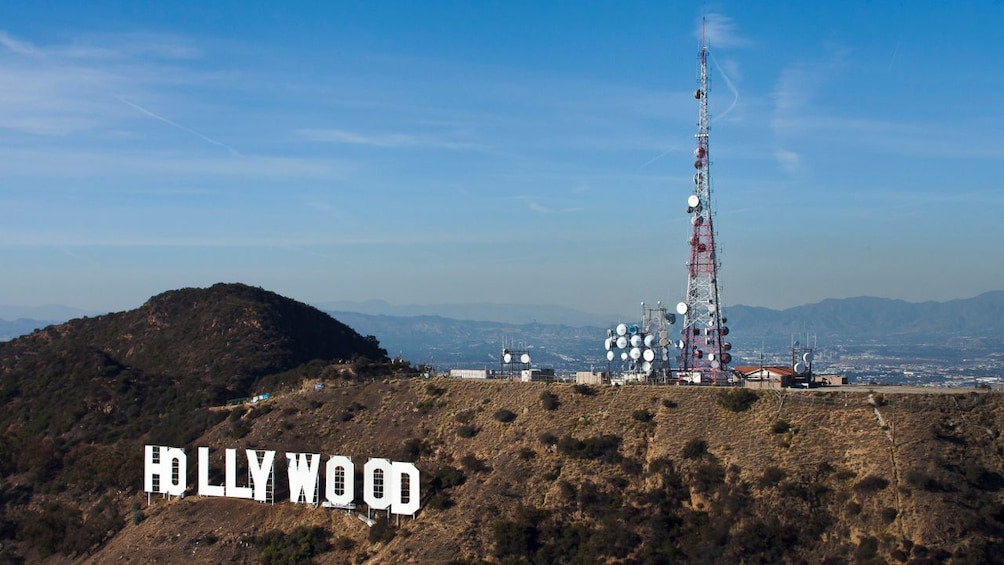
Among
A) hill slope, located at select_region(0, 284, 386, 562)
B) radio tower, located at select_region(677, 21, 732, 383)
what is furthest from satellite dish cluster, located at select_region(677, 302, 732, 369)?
hill slope, located at select_region(0, 284, 386, 562)

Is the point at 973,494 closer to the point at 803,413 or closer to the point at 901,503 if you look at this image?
the point at 901,503

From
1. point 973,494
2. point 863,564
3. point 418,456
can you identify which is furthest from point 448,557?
point 973,494

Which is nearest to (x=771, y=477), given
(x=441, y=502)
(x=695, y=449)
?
(x=695, y=449)

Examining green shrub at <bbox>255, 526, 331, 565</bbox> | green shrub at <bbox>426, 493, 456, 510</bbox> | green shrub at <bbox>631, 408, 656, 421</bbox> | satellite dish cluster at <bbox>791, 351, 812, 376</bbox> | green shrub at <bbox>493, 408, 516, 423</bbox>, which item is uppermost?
satellite dish cluster at <bbox>791, 351, 812, 376</bbox>

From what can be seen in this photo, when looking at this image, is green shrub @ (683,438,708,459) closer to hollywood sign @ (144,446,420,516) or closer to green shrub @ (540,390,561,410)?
green shrub @ (540,390,561,410)

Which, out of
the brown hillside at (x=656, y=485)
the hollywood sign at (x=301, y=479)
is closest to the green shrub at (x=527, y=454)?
the brown hillside at (x=656, y=485)

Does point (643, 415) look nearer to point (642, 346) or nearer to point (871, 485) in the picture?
point (642, 346)

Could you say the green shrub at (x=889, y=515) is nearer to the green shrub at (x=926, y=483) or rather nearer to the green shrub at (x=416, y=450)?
the green shrub at (x=926, y=483)
